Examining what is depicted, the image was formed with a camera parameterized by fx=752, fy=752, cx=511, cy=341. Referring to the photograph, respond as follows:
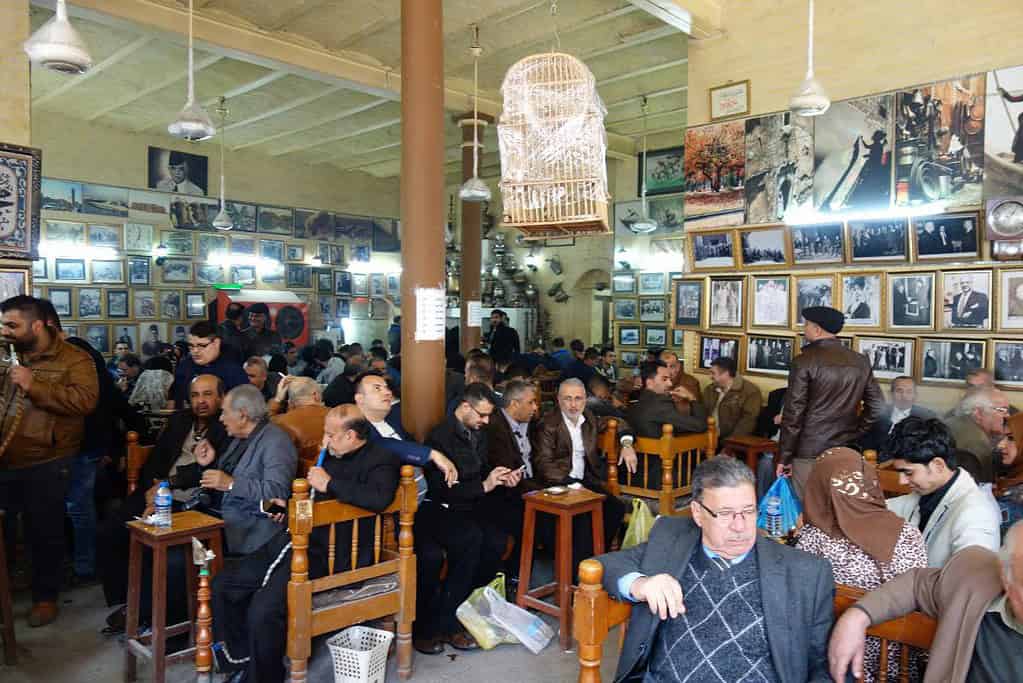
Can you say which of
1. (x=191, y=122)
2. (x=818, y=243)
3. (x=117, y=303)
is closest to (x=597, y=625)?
(x=191, y=122)

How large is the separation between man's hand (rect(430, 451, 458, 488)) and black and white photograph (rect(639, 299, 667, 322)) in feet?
33.2

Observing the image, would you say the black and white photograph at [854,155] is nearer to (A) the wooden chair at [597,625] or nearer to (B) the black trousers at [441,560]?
(B) the black trousers at [441,560]

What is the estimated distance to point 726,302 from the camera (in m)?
6.98

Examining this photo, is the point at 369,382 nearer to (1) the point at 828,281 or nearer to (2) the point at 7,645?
(2) the point at 7,645

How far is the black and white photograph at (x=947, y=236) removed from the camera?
548cm

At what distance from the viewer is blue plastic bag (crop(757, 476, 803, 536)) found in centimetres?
376

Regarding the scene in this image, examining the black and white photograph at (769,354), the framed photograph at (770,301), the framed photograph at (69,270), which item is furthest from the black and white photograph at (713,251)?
the framed photograph at (69,270)

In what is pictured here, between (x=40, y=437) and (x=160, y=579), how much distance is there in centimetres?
150

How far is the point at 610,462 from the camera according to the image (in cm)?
491

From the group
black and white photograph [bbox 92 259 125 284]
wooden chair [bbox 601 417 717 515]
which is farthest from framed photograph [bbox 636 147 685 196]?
black and white photograph [bbox 92 259 125 284]

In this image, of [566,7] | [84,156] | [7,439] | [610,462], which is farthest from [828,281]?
[84,156]

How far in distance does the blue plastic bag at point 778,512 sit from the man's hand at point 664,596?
1.84 meters

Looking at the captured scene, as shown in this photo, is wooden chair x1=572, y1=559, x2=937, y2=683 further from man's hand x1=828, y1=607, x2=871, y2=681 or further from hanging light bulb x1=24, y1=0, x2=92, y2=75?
hanging light bulb x1=24, y1=0, x2=92, y2=75

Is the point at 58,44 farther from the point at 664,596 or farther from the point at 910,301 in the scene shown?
the point at 910,301
